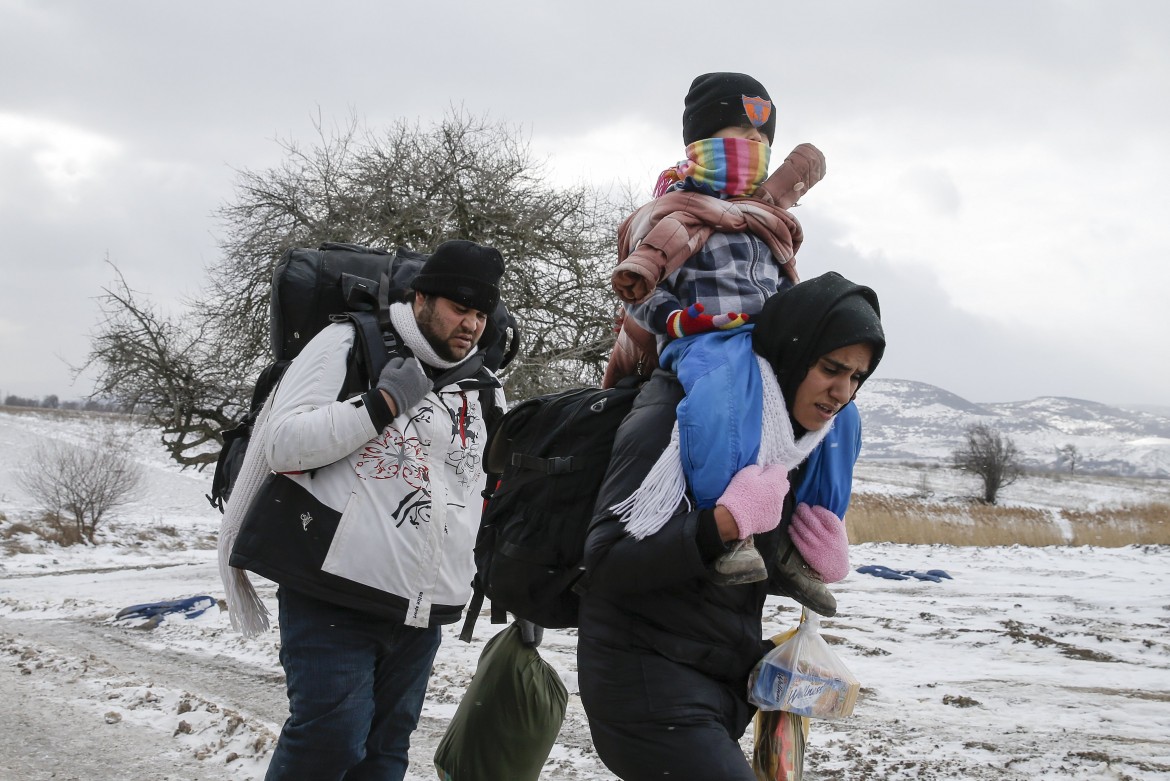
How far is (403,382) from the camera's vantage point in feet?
8.30

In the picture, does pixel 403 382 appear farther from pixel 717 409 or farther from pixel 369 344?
pixel 717 409

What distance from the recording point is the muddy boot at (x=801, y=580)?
2020mm

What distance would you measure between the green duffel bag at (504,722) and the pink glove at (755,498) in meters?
0.81

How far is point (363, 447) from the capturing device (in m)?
2.53

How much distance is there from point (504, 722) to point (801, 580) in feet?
2.76

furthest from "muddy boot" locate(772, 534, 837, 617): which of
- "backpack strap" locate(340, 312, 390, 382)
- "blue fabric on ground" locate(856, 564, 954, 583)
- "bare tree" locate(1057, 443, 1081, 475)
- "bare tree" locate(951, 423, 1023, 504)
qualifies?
"bare tree" locate(1057, 443, 1081, 475)

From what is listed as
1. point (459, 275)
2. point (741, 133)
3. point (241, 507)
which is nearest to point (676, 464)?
point (741, 133)

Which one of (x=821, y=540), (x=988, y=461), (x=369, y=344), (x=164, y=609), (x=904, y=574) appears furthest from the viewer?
(x=988, y=461)

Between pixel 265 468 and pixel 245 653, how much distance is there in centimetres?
485

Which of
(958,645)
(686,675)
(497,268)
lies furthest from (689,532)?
(958,645)

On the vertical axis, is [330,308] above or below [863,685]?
above

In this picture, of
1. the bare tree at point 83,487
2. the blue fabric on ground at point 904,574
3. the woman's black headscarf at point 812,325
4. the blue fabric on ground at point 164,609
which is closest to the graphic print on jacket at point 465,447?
the woman's black headscarf at point 812,325

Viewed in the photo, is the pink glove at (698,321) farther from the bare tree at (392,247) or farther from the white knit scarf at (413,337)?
the bare tree at (392,247)

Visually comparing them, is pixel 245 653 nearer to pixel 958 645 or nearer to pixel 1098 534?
pixel 958 645
